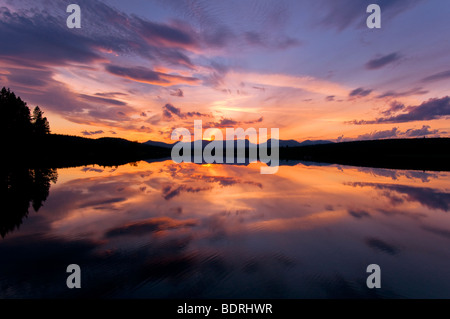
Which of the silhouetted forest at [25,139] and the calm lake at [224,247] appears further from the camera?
the silhouetted forest at [25,139]

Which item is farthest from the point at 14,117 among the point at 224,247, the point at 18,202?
the point at 224,247

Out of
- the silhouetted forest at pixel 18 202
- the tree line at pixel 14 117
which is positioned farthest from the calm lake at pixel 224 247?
the tree line at pixel 14 117

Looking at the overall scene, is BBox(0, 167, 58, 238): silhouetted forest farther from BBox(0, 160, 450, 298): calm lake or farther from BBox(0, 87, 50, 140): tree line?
BBox(0, 87, 50, 140): tree line

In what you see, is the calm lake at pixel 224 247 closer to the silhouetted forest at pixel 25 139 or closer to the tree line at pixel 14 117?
the silhouetted forest at pixel 25 139

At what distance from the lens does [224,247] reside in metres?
10.9

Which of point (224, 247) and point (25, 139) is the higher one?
point (25, 139)

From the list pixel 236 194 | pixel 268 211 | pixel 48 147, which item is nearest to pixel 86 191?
pixel 236 194

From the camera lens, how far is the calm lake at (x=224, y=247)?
304 inches

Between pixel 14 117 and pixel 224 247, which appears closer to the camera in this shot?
pixel 224 247

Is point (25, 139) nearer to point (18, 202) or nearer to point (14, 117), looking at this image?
point (14, 117)
